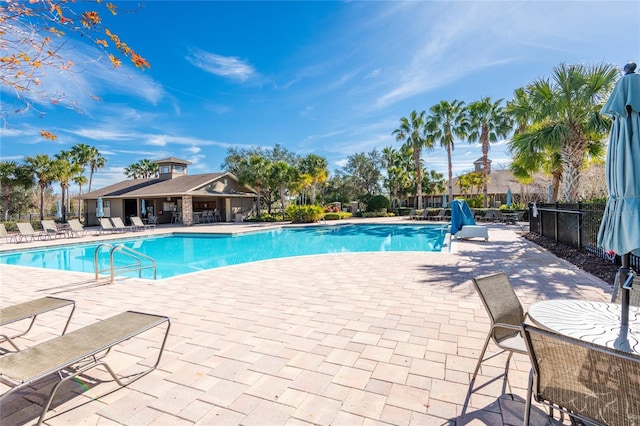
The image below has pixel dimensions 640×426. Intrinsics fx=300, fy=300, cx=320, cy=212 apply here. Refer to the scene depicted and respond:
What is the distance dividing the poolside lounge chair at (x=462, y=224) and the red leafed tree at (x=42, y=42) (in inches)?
459

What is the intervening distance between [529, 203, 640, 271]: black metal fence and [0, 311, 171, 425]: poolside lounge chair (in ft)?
25.4

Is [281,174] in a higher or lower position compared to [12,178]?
lower

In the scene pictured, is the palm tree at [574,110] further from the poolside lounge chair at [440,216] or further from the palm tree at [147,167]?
the palm tree at [147,167]

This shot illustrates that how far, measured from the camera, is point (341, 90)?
17906 mm

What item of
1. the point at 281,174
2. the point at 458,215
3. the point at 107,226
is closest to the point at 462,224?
the point at 458,215

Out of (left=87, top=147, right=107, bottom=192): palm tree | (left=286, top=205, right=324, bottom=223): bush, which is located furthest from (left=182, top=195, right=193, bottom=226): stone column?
(left=87, top=147, right=107, bottom=192): palm tree

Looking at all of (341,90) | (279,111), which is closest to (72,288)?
(341,90)

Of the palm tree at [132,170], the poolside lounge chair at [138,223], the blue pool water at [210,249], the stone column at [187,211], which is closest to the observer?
the blue pool water at [210,249]

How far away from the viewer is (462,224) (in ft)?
39.3

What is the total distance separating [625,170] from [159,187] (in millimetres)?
26499

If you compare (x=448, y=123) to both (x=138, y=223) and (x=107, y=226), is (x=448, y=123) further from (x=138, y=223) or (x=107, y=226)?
→ (x=107, y=226)

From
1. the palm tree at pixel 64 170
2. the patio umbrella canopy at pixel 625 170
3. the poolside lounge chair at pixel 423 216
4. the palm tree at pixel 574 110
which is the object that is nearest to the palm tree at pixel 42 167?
the palm tree at pixel 64 170

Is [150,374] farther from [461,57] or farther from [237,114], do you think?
[237,114]

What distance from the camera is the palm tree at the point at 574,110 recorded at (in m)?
9.05
